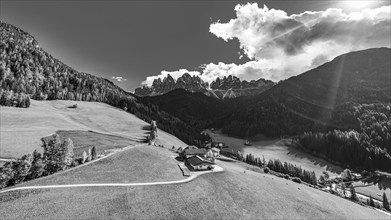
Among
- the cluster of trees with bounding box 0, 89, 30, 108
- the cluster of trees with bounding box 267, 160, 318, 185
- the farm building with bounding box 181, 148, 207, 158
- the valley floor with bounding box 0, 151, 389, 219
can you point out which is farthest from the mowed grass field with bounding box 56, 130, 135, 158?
the cluster of trees with bounding box 267, 160, 318, 185

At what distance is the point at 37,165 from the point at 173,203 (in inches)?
1511

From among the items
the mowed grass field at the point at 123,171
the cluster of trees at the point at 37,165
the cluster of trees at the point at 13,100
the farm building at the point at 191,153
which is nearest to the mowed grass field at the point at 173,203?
the mowed grass field at the point at 123,171

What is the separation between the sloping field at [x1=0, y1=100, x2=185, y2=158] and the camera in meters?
77.5

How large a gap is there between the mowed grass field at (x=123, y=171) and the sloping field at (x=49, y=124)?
33.6 m

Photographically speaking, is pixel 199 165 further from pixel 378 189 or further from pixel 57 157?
pixel 378 189

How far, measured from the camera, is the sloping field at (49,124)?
7749cm

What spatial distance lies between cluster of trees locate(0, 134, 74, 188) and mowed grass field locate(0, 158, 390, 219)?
46.3 ft

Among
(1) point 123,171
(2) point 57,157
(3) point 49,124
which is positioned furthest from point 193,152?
(3) point 49,124

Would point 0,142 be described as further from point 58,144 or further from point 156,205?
point 156,205

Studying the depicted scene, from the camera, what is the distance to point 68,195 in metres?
37.4

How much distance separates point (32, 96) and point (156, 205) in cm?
21939

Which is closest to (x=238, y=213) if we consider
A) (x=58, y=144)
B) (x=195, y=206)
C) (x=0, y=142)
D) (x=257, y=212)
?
(x=257, y=212)

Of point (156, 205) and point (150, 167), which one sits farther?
point (150, 167)

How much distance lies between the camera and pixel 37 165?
51375 mm
